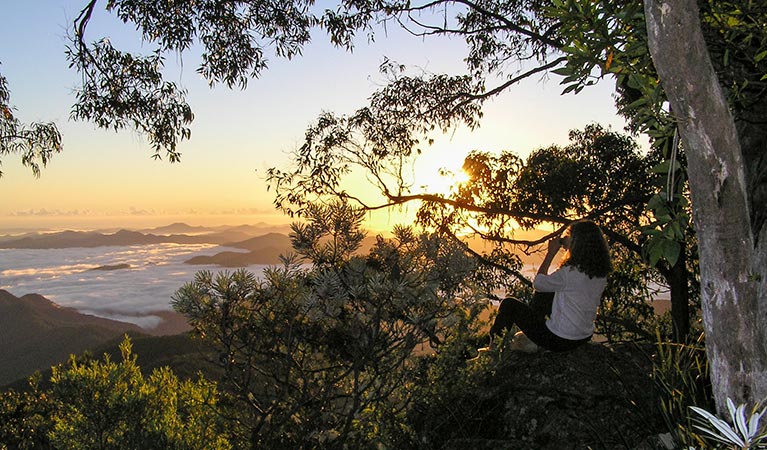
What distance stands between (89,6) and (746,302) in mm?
10145

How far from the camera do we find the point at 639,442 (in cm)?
414

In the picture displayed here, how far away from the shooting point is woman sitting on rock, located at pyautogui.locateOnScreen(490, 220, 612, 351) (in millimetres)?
5301

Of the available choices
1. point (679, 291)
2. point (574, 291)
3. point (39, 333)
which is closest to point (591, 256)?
point (574, 291)

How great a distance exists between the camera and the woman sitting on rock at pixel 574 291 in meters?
5.30

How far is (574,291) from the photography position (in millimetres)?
5320

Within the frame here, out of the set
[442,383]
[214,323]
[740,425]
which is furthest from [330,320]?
[740,425]

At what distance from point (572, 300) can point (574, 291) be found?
0.28ft

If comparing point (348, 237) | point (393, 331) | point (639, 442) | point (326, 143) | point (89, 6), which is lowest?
point (639, 442)

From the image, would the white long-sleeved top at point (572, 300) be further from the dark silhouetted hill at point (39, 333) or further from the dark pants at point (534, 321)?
the dark silhouetted hill at point (39, 333)

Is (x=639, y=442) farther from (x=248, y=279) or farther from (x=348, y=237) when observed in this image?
(x=248, y=279)

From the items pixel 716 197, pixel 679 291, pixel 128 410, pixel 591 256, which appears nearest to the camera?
pixel 716 197

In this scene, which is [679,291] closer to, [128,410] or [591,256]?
[591,256]

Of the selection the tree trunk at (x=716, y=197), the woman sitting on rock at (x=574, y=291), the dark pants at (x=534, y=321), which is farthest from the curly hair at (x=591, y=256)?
the tree trunk at (x=716, y=197)

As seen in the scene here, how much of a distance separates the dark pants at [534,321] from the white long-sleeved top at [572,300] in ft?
0.24
